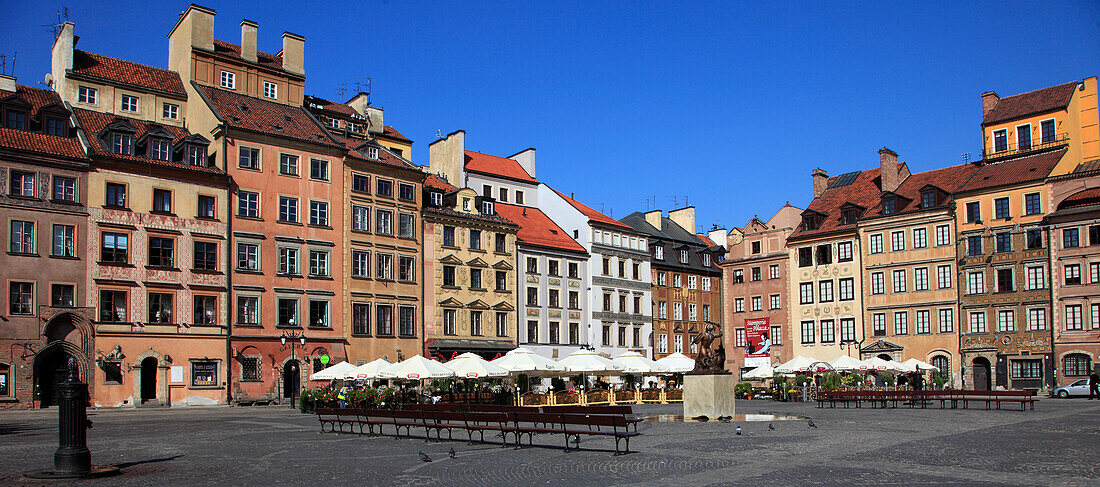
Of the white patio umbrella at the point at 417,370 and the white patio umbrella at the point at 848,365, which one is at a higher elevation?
the white patio umbrella at the point at 417,370

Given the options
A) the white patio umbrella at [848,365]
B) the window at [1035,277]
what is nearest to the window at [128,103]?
the white patio umbrella at [848,365]

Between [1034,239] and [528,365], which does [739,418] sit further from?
[1034,239]

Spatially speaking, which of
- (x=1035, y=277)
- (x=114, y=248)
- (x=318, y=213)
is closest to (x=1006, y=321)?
(x=1035, y=277)

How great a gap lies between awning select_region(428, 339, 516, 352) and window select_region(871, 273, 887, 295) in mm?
23903

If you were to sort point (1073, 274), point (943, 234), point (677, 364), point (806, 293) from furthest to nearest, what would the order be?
1. point (806, 293)
2. point (943, 234)
3. point (1073, 274)
4. point (677, 364)

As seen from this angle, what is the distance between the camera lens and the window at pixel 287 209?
50.7 meters

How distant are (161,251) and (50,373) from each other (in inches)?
285

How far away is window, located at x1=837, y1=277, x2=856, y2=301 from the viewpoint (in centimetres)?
6481

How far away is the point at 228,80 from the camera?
54.1 meters

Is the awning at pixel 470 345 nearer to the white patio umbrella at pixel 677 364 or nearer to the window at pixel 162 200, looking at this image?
the white patio umbrella at pixel 677 364

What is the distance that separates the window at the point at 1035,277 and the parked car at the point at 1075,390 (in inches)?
247

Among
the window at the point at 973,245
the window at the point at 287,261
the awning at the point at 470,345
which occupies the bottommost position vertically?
the awning at the point at 470,345

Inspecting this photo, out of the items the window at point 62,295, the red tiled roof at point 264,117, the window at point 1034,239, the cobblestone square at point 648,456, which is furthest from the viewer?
the window at point 1034,239

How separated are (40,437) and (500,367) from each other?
17116mm
